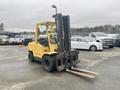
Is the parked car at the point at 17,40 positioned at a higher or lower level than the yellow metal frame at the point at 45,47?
lower

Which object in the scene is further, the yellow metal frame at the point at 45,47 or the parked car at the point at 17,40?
the parked car at the point at 17,40

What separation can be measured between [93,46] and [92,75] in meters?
10.7

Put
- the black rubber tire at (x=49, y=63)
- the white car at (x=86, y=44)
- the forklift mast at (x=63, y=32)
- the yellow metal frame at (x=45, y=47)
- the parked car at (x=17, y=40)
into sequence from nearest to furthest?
1. the black rubber tire at (x=49, y=63)
2. the forklift mast at (x=63, y=32)
3. the yellow metal frame at (x=45, y=47)
4. the white car at (x=86, y=44)
5. the parked car at (x=17, y=40)

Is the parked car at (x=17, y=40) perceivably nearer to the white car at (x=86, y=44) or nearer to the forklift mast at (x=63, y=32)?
the white car at (x=86, y=44)

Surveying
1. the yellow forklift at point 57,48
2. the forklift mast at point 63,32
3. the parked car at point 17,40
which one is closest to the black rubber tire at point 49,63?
the yellow forklift at point 57,48

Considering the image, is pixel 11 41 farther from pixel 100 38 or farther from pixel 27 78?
pixel 27 78

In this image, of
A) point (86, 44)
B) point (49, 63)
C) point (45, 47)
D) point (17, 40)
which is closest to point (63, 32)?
point (45, 47)

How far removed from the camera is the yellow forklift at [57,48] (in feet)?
28.0

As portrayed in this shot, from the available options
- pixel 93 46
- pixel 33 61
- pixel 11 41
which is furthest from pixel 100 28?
pixel 33 61

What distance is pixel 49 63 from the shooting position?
8.69 metres

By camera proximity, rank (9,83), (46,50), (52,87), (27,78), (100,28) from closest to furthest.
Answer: (52,87)
(9,83)
(27,78)
(46,50)
(100,28)

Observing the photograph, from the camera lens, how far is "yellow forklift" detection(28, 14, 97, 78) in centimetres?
855

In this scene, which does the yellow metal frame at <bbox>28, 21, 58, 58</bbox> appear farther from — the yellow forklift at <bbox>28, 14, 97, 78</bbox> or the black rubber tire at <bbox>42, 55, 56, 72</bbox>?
the black rubber tire at <bbox>42, 55, 56, 72</bbox>

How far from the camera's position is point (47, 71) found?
348 inches
